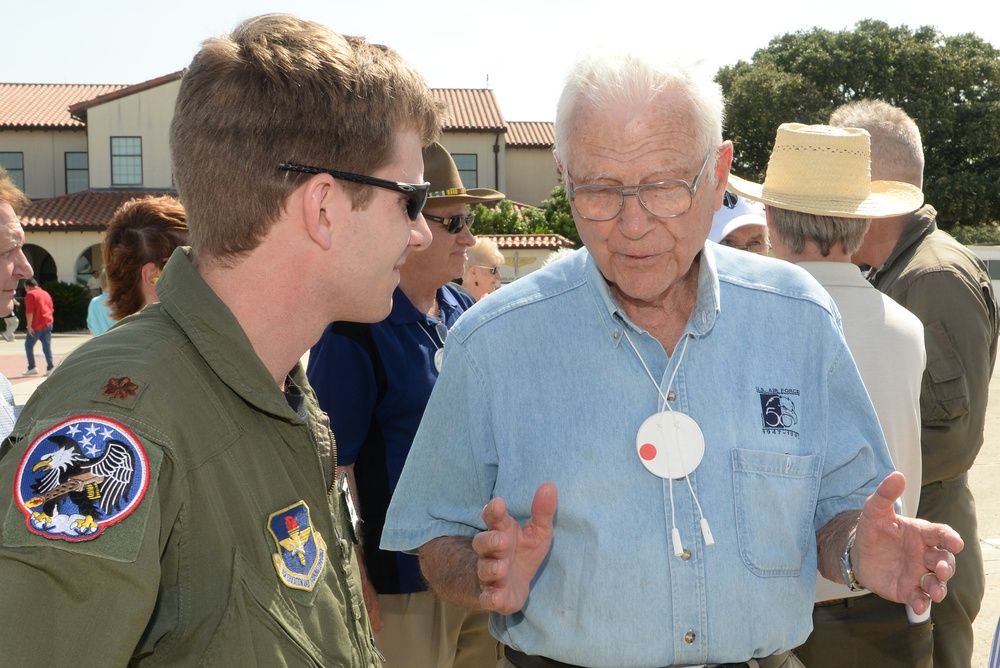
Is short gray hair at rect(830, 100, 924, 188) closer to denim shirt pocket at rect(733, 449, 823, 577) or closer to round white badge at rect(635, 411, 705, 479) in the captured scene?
denim shirt pocket at rect(733, 449, 823, 577)

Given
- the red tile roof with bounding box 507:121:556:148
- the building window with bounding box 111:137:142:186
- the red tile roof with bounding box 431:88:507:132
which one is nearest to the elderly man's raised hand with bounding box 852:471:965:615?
the building window with bounding box 111:137:142:186

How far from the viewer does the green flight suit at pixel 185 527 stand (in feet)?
4.06

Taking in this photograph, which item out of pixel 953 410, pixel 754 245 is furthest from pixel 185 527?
pixel 754 245

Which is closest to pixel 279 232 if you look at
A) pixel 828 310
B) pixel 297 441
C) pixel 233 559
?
pixel 297 441

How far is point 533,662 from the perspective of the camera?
212 centimetres

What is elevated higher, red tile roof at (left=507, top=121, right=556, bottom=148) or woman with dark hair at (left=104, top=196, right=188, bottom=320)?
red tile roof at (left=507, top=121, right=556, bottom=148)

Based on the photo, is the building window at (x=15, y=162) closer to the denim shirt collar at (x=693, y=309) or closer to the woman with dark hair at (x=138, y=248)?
the woman with dark hair at (x=138, y=248)

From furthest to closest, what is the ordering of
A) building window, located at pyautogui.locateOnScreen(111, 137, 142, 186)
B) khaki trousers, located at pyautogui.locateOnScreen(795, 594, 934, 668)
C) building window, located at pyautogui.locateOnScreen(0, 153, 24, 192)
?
building window, located at pyautogui.locateOnScreen(0, 153, 24, 192)
building window, located at pyautogui.locateOnScreen(111, 137, 142, 186)
khaki trousers, located at pyautogui.locateOnScreen(795, 594, 934, 668)

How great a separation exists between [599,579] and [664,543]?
161 mm

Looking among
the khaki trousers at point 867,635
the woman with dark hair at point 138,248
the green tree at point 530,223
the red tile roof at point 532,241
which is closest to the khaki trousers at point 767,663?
the khaki trousers at point 867,635

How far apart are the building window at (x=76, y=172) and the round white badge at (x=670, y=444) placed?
43444 mm

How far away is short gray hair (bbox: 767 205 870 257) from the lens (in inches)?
126

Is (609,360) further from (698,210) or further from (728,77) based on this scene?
(728,77)

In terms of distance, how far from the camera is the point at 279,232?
1729 millimetres
